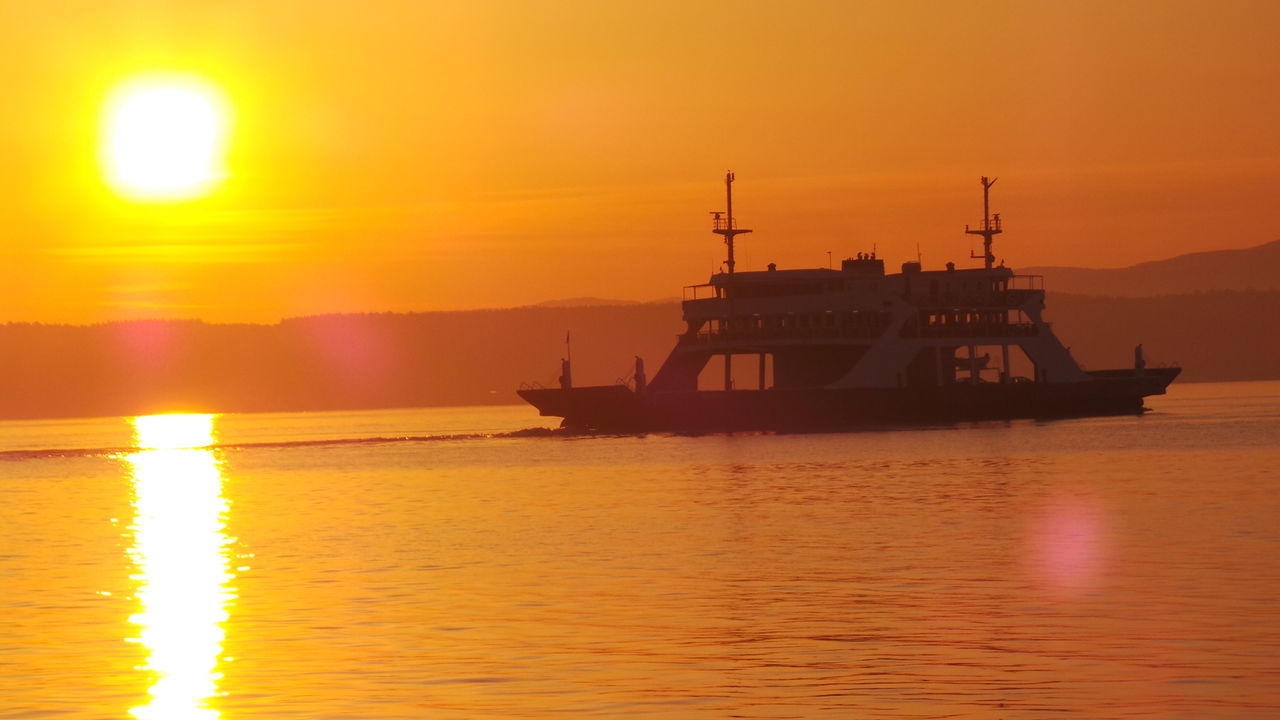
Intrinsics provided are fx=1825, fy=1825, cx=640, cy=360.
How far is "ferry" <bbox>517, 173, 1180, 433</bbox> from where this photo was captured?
117 metres

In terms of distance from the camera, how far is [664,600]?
94.7 feet

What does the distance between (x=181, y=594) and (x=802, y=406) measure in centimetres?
8653

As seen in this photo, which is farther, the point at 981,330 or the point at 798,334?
the point at 981,330

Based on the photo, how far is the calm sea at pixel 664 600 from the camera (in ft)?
66.2

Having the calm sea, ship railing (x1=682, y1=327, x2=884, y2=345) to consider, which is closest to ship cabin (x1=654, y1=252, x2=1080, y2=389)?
ship railing (x1=682, y1=327, x2=884, y2=345)

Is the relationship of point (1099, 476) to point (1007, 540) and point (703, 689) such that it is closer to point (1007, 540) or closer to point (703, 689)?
point (1007, 540)

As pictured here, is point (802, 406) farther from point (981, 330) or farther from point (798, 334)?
point (981, 330)

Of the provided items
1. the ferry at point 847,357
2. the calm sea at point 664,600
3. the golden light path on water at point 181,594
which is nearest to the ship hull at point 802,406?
the ferry at point 847,357

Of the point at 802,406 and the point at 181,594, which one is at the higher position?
the point at 802,406

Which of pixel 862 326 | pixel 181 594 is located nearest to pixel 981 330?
pixel 862 326

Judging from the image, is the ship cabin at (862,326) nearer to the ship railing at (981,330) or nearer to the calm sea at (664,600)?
the ship railing at (981,330)

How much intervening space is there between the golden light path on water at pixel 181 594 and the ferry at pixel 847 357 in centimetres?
5113

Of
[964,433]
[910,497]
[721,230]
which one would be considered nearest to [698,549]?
[910,497]

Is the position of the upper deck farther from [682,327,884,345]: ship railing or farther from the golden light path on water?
the golden light path on water
